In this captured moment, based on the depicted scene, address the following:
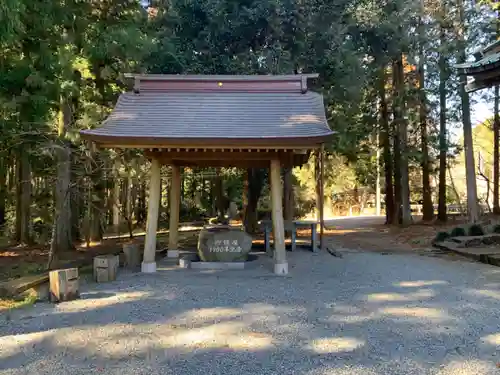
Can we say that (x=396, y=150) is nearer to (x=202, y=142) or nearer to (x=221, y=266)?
(x=221, y=266)

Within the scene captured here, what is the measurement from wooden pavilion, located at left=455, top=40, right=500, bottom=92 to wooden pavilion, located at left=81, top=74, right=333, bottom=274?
2391 mm

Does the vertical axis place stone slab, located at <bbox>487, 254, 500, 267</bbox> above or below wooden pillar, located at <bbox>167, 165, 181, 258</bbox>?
below

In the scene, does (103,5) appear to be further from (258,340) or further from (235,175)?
(235,175)

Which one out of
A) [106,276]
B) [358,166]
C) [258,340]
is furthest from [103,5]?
[358,166]

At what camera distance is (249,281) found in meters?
6.92

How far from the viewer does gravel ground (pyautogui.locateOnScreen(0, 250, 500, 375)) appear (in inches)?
135

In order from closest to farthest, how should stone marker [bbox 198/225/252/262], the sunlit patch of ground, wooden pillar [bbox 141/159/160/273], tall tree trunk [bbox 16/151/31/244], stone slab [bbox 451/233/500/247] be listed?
the sunlit patch of ground → wooden pillar [bbox 141/159/160/273] → stone marker [bbox 198/225/252/262] → stone slab [bbox 451/233/500/247] → tall tree trunk [bbox 16/151/31/244]

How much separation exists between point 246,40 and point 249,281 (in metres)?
7.89

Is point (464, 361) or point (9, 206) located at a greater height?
point (9, 206)

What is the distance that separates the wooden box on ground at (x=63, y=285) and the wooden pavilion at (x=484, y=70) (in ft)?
21.5

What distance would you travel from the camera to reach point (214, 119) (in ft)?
25.2

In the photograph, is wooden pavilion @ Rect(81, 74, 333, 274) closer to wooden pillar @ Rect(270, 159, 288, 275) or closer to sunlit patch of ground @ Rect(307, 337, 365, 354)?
wooden pillar @ Rect(270, 159, 288, 275)

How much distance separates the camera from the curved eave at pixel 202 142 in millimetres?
6727

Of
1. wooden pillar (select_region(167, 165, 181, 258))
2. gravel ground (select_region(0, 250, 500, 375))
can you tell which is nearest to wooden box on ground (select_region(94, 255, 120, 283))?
gravel ground (select_region(0, 250, 500, 375))
